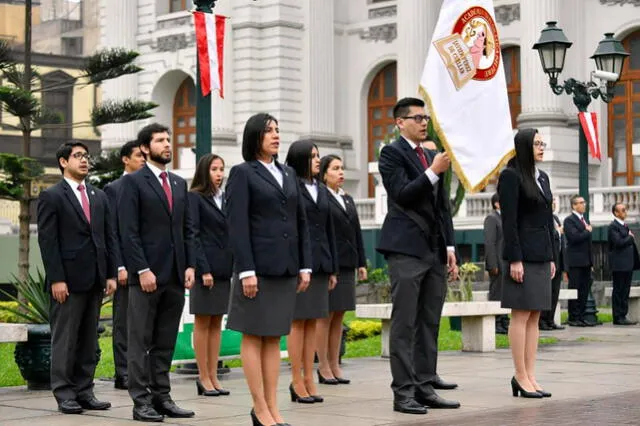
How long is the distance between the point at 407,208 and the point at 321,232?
5.49ft

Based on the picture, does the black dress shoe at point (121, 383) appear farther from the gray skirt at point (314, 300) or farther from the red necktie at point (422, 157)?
the red necktie at point (422, 157)

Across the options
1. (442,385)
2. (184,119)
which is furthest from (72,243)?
(184,119)

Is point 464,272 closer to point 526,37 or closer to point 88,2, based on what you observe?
point 526,37

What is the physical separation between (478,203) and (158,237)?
28520 millimetres

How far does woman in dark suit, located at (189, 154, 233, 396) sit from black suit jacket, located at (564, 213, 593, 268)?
38.0 ft

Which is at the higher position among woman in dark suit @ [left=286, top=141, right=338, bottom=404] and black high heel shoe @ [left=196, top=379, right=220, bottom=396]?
woman in dark suit @ [left=286, top=141, right=338, bottom=404]

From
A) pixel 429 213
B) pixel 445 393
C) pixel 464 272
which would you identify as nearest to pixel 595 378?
pixel 445 393

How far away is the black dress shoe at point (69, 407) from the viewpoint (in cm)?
1106

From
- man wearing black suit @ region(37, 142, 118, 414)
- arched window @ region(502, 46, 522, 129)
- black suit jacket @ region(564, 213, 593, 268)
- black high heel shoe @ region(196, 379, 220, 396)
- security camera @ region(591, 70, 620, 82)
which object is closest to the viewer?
man wearing black suit @ region(37, 142, 118, 414)

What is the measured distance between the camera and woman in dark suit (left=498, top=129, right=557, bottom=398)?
11.5m

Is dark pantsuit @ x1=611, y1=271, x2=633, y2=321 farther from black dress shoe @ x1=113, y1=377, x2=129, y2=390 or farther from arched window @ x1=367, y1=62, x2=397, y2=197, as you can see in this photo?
arched window @ x1=367, y1=62, x2=397, y2=197

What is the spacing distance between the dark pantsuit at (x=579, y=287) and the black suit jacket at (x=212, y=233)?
37.6 ft

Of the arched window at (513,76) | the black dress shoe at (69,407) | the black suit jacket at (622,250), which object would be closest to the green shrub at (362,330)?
the black suit jacket at (622,250)

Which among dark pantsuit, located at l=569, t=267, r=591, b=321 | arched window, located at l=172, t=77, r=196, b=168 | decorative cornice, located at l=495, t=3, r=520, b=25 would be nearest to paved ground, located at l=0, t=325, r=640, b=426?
dark pantsuit, located at l=569, t=267, r=591, b=321
